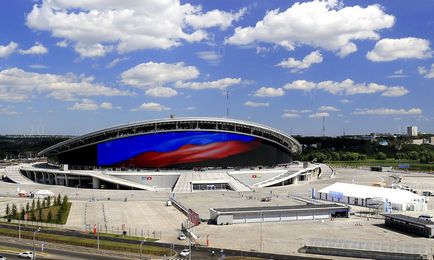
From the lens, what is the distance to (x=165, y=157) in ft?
358

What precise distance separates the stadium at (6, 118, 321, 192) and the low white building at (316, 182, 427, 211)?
23119 mm

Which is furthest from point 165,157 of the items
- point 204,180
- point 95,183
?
point 95,183

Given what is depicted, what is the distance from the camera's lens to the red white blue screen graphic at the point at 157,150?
357 feet

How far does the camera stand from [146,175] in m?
103

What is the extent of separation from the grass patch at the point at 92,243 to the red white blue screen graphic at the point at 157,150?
52.4m

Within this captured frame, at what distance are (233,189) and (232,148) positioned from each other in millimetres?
14768

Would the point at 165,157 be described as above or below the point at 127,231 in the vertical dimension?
above

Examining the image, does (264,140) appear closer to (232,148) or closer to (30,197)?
(232,148)

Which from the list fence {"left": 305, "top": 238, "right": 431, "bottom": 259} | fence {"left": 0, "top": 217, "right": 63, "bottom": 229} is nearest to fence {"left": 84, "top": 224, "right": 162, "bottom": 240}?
fence {"left": 0, "top": 217, "right": 63, "bottom": 229}

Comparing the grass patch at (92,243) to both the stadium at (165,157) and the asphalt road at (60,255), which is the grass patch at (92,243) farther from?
the stadium at (165,157)

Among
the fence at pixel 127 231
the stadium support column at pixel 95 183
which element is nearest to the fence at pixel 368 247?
the fence at pixel 127 231

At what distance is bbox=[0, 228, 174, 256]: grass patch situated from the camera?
4700 centimetres

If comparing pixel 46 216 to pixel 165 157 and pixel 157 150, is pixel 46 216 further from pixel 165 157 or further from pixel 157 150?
pixel 165 157

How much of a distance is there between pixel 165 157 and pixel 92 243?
→ 5935 cm
